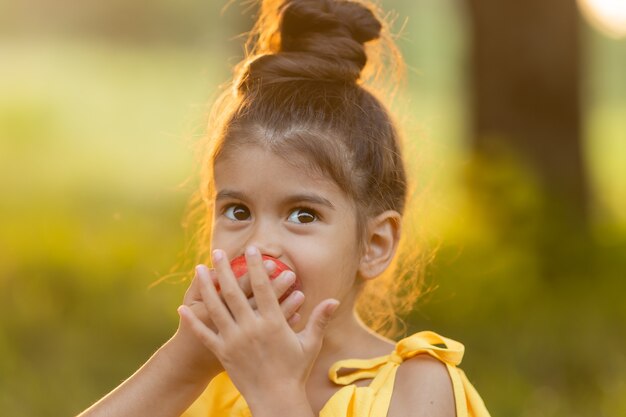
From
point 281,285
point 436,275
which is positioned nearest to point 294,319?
point 281,285

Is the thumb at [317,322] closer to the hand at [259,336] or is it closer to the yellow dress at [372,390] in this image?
the hand at [259,336]

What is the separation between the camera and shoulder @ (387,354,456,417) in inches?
107

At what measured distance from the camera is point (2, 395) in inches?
200

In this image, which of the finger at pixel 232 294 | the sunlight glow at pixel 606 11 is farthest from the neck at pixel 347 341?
the sunlight glow at pixel 606 11

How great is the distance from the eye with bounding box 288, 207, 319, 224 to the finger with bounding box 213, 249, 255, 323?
24 centimetres

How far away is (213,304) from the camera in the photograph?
2.50 meters

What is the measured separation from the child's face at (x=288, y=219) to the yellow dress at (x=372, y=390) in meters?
0.22

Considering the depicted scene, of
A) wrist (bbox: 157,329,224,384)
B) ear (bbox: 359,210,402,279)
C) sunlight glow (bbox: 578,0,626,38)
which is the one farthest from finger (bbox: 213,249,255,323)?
Result: sunlight glow (bbox: 578,0,626,38)

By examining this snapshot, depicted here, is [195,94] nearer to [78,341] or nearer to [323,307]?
[78,341]

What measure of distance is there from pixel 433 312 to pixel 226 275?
3.65 metres

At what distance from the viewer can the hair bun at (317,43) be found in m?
2.96

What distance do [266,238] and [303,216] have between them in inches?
4.6

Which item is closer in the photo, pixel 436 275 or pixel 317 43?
pixel 317 43

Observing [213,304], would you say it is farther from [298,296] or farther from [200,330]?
[298,296]
